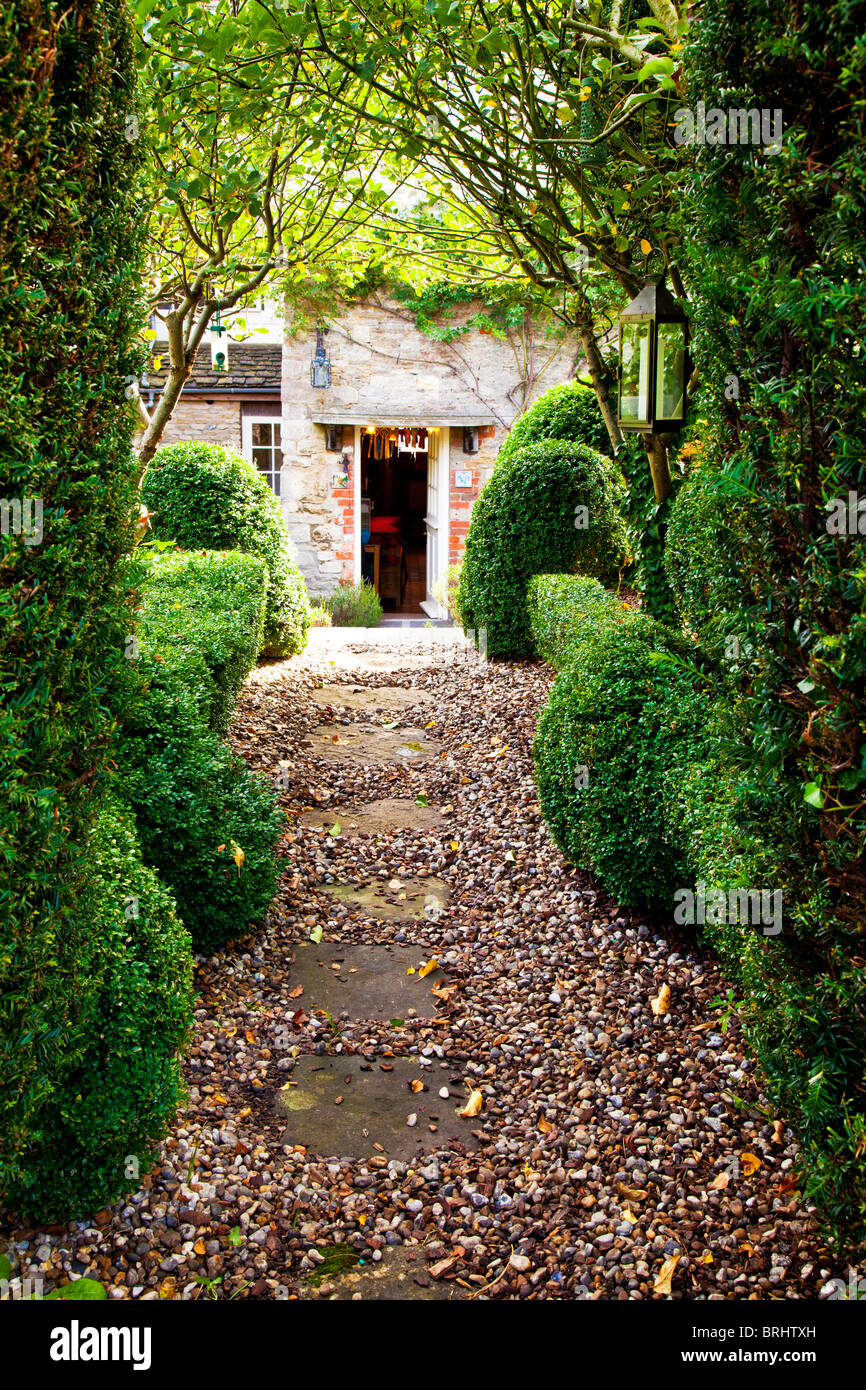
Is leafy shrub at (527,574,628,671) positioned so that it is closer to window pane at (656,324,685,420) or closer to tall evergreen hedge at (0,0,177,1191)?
window pane at (656,324,685,420)

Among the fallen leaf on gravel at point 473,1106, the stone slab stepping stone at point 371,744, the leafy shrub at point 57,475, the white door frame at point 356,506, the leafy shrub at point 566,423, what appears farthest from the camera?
the white door frame at point 356,506

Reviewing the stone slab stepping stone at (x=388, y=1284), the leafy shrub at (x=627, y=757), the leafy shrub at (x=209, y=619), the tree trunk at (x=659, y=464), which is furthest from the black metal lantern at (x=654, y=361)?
the stone slab stepping stone at (x=388, y=1284)

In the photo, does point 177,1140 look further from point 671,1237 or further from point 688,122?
point 688,122

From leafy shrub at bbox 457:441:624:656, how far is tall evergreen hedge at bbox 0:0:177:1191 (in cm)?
668

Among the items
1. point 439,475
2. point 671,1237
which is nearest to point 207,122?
point 671,1237

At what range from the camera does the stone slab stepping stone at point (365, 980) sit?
455 cm

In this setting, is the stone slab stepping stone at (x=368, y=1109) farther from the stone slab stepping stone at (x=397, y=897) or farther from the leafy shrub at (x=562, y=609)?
the leafy shrub at (x=562, y=609)

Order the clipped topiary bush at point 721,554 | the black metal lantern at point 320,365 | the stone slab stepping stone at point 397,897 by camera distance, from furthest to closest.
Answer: the black metal lantern at point 320,365 → the stone slab stepping stone at point 397,897 → the clipped topiary bush at point 721,554

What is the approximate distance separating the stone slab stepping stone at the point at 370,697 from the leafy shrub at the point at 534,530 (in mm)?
936

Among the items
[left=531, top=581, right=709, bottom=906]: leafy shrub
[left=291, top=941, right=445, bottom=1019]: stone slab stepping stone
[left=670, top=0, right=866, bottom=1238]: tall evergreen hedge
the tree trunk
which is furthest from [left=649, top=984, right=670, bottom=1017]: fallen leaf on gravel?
the tree trunk

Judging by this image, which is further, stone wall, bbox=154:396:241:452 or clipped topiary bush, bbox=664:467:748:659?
stone wall, bbox=154:396:241:452

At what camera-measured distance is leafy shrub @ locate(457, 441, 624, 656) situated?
9.25 metres

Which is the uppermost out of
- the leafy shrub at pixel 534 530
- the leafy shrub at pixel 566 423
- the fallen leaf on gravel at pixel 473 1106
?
the leafy shrub at pixel 566 423
